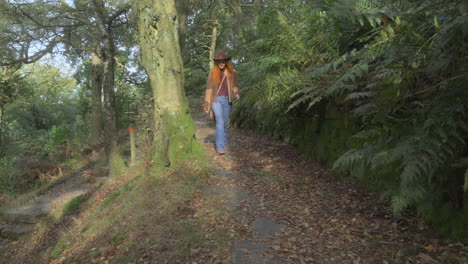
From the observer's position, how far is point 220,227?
3.56 meters

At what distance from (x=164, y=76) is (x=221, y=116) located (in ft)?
4.43

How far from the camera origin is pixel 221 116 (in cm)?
644

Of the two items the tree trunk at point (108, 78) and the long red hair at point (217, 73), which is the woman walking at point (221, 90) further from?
the tree trunk at point (108, 78)

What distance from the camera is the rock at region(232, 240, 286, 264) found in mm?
2883

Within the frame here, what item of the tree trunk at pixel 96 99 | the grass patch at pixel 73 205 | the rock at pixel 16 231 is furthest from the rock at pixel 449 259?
the tree trunk at pixel 96 99

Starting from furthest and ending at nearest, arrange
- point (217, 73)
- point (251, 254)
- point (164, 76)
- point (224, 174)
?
point (217, 73) → point (164, 76) → point (224, 174) → point (251, 254)

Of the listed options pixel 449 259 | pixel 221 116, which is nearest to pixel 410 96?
pixel 449 259

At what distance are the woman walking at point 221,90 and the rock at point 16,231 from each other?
512cm

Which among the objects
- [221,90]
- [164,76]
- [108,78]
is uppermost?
[108,78]

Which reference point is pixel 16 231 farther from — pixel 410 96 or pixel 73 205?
pixel 410 96

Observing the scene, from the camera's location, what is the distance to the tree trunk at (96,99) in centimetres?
1399

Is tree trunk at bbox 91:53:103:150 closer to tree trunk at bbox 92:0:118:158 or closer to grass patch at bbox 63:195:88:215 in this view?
tree trunk at bbox 92:0:118:158

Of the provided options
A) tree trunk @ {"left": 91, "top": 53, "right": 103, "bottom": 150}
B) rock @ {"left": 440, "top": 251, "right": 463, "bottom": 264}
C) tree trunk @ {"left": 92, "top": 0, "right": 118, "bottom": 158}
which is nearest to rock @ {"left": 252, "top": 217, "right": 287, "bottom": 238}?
rock @ {"left": 440, "top": 251, "right": 463, "bottom": 264}

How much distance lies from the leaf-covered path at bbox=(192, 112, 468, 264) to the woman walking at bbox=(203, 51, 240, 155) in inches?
47.4
